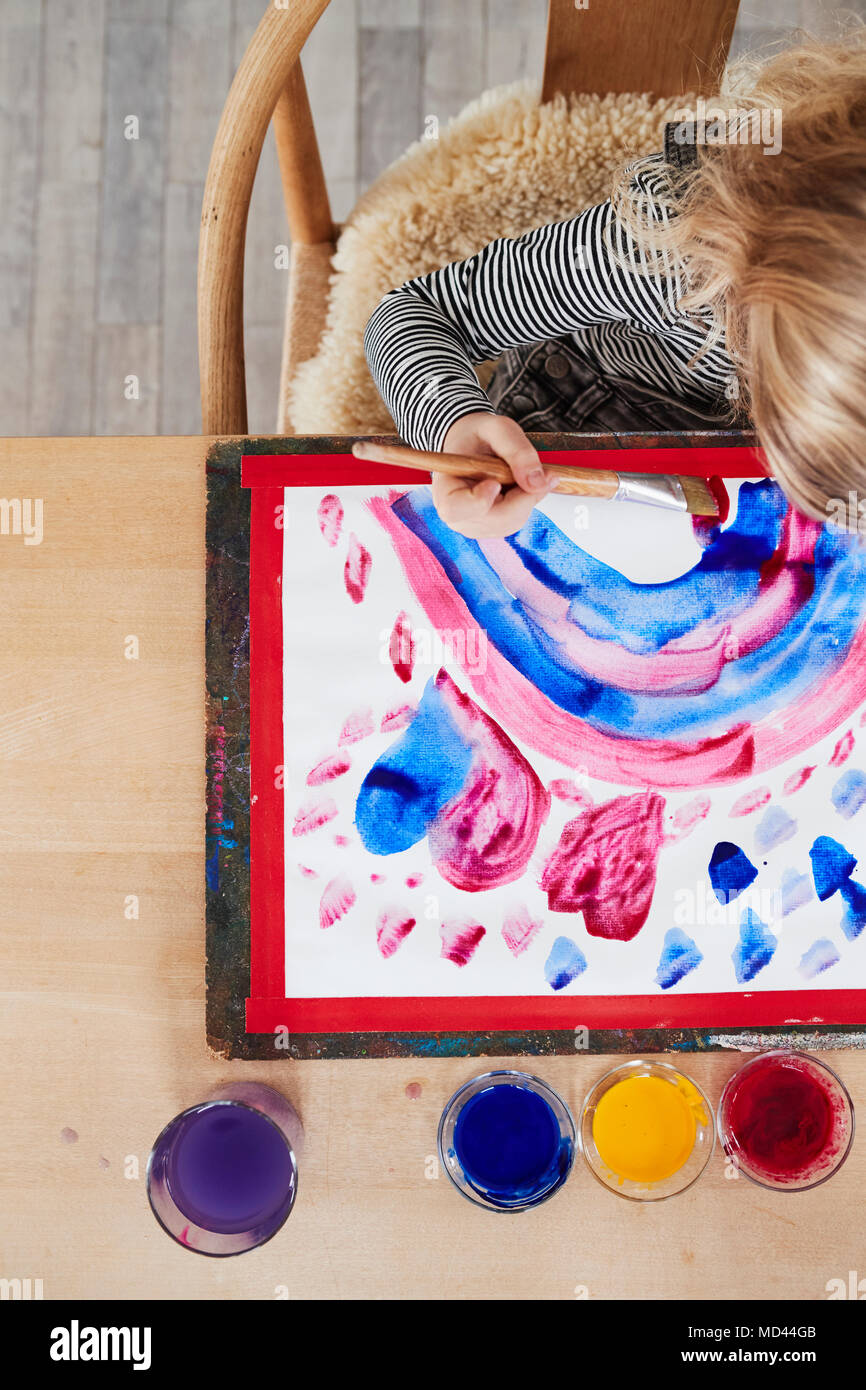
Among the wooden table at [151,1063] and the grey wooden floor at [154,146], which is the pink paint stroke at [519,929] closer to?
the wooden table at [151,1063]

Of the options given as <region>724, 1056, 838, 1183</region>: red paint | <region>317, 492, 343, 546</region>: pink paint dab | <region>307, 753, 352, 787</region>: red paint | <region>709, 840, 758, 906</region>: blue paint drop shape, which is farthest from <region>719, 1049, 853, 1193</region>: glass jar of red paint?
<region>317, 492, 343, 546</region>: pink paint dab

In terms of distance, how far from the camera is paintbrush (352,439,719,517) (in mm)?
545

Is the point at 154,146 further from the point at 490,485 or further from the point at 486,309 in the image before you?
the point at 490,485

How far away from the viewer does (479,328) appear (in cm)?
70

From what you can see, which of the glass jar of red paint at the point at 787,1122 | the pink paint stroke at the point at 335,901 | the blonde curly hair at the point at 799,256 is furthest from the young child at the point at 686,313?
the glass jar of red paint at the point at 787,1122

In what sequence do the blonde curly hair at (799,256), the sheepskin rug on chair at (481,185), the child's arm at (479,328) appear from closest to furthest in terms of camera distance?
the blonde curly hair at (799,256)
the child's arm at (479,328)
the sheepskin rug on chair at (481,185)

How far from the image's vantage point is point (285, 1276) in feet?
2.07

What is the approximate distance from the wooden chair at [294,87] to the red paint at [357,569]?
128mm

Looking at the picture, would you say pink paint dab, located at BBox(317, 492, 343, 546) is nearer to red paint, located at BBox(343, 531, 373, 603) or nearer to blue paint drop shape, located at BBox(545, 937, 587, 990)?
Result: red paint, located at BBox(343, 531, 373, 603)

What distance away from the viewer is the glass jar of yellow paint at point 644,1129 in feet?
2.04

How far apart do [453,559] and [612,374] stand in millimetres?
239
